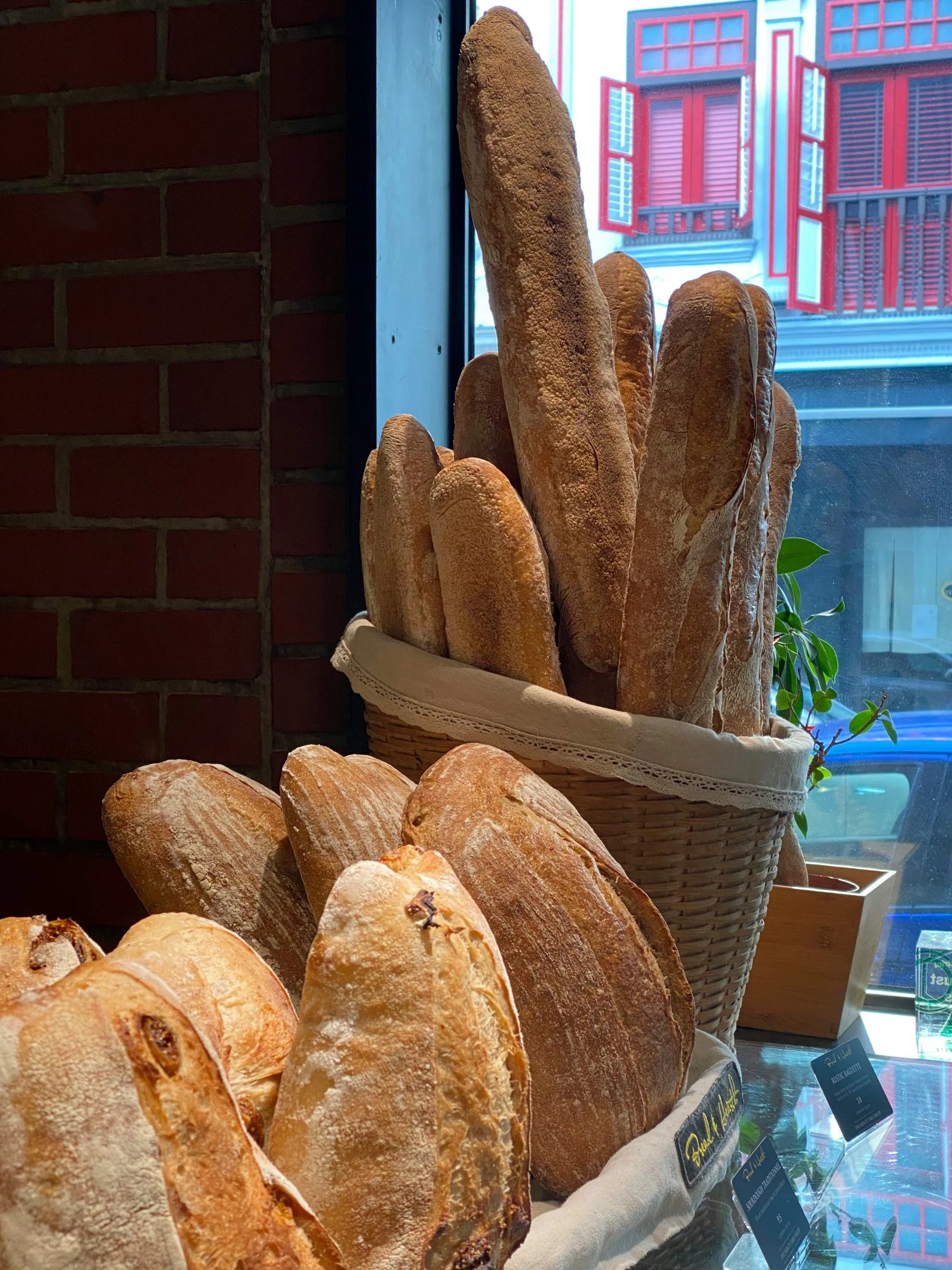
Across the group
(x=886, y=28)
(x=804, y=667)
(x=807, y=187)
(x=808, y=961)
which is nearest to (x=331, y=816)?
(x=808, y=961)

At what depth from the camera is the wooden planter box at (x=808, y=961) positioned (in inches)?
53.2

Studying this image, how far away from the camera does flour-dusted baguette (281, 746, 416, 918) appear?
0.77 metres

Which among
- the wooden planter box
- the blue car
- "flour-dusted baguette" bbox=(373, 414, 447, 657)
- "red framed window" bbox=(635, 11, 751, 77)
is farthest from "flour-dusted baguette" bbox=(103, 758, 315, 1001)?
"red framed window" bbox=(635, 11, 751, 77)

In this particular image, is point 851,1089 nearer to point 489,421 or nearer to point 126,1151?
point 489,421

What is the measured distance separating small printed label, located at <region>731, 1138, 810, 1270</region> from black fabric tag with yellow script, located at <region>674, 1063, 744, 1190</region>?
3cm

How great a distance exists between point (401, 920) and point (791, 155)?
1.44 m

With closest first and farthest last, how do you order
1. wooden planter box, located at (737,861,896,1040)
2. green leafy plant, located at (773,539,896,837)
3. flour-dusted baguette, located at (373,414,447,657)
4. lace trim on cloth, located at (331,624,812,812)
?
lace trim on cloth, located at (331,624,812,812), flour-dusted baguette, located at (373,414,447,657), wooden planter box, located at (737,861,896,1040), green leafy plant, located at (773,539,896,837)

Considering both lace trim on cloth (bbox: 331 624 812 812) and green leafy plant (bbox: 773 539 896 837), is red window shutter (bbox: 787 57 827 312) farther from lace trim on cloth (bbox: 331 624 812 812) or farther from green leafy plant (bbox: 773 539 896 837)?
lace trim on cloth (bbox: 331 624 812 812)

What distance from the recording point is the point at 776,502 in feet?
3.71

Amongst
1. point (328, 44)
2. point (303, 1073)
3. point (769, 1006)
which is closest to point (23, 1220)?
point (303, 1073)

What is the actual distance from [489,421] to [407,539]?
0.18 m

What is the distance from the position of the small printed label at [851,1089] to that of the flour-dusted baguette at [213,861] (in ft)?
1.78

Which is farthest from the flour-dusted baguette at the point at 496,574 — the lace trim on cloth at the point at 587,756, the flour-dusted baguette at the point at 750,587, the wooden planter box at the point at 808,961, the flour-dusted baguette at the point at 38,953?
the wooden planter box at the point at 808,961

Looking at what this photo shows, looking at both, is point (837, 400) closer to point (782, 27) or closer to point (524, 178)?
point (782, 27)
